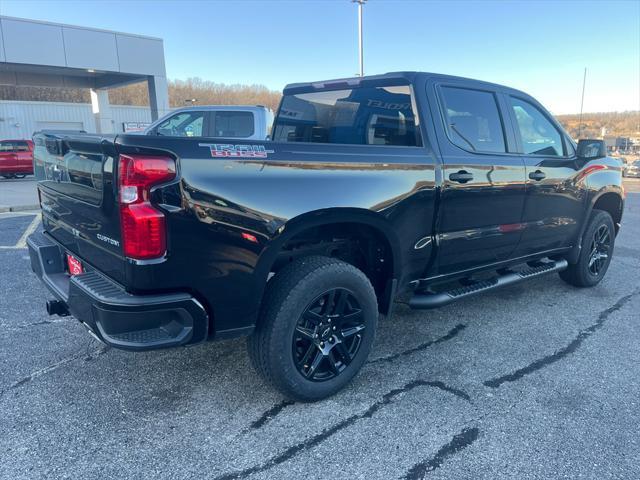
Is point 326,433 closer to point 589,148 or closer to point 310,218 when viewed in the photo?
point 310,218

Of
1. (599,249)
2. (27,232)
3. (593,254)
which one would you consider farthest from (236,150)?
(27,232)

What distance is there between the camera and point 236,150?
235 cm

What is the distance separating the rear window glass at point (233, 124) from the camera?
839 cm

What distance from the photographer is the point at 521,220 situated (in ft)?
13.1

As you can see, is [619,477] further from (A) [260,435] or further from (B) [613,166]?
(B) [613,166]

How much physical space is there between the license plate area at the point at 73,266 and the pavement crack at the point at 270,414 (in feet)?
4.28

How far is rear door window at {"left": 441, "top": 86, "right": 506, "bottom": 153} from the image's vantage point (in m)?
3.52

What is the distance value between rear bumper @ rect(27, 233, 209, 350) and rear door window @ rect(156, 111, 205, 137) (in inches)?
269

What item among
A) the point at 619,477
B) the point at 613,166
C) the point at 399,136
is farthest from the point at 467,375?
the point at 613,166

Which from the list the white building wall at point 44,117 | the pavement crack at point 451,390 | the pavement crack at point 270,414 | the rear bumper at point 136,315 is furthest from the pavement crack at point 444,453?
the white building wall at point 44,117

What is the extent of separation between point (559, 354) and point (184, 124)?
7439 mm

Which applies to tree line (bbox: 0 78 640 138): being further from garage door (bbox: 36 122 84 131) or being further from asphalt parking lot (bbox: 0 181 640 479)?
asphalt parking lot (bbox: 0 181 640 479)

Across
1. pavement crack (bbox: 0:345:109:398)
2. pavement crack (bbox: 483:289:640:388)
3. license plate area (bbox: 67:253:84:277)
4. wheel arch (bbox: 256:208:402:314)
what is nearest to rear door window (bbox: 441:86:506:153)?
wheel arch (bbox: 256:208:402:314)

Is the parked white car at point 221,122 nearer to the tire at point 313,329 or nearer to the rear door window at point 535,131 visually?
the rear door window at point 535,131
